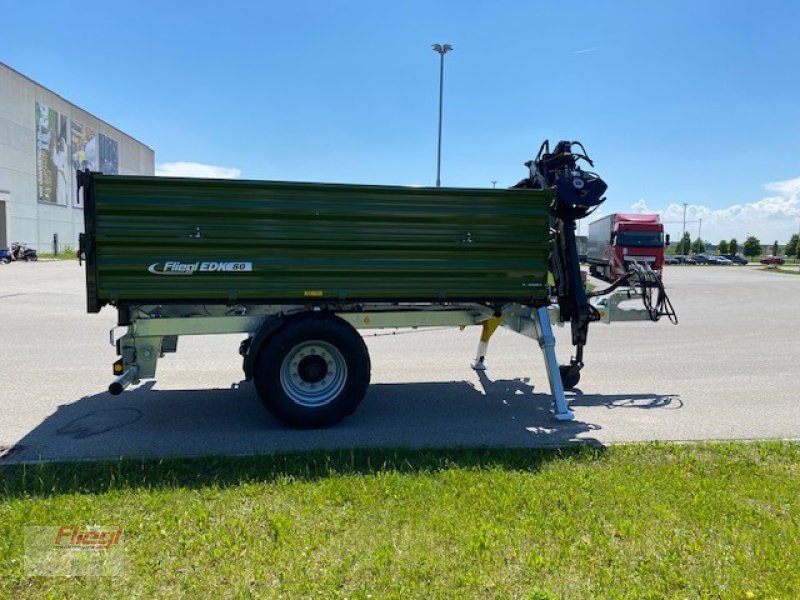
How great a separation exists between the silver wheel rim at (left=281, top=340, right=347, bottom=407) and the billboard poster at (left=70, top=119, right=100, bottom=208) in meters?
59.1

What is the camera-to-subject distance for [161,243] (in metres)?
5.05

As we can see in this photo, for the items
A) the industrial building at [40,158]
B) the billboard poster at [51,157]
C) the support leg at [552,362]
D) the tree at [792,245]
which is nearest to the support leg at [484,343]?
the support leg at [552,362]

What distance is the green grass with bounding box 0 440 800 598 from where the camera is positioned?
2852 mm

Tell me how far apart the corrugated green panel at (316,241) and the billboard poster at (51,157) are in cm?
5587

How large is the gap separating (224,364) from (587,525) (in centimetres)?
623

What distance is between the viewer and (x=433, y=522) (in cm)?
344

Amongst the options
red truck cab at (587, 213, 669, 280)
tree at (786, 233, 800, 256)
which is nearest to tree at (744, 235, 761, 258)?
tree at (786, 233, 800, 256)

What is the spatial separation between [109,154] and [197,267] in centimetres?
7004

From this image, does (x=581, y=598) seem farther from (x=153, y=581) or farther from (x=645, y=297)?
(x=645, y=297)

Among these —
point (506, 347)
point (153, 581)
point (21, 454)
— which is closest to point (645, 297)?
point (506, 347)

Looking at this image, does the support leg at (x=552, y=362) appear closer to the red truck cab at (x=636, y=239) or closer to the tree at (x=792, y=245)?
the red truck cab at (x=636, y=239)

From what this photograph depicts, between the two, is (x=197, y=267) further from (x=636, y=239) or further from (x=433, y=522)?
(x=636, y=239)

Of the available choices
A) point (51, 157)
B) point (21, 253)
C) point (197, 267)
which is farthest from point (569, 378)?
point (51, 157)

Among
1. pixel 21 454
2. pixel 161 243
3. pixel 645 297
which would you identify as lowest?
pixel 21 454
